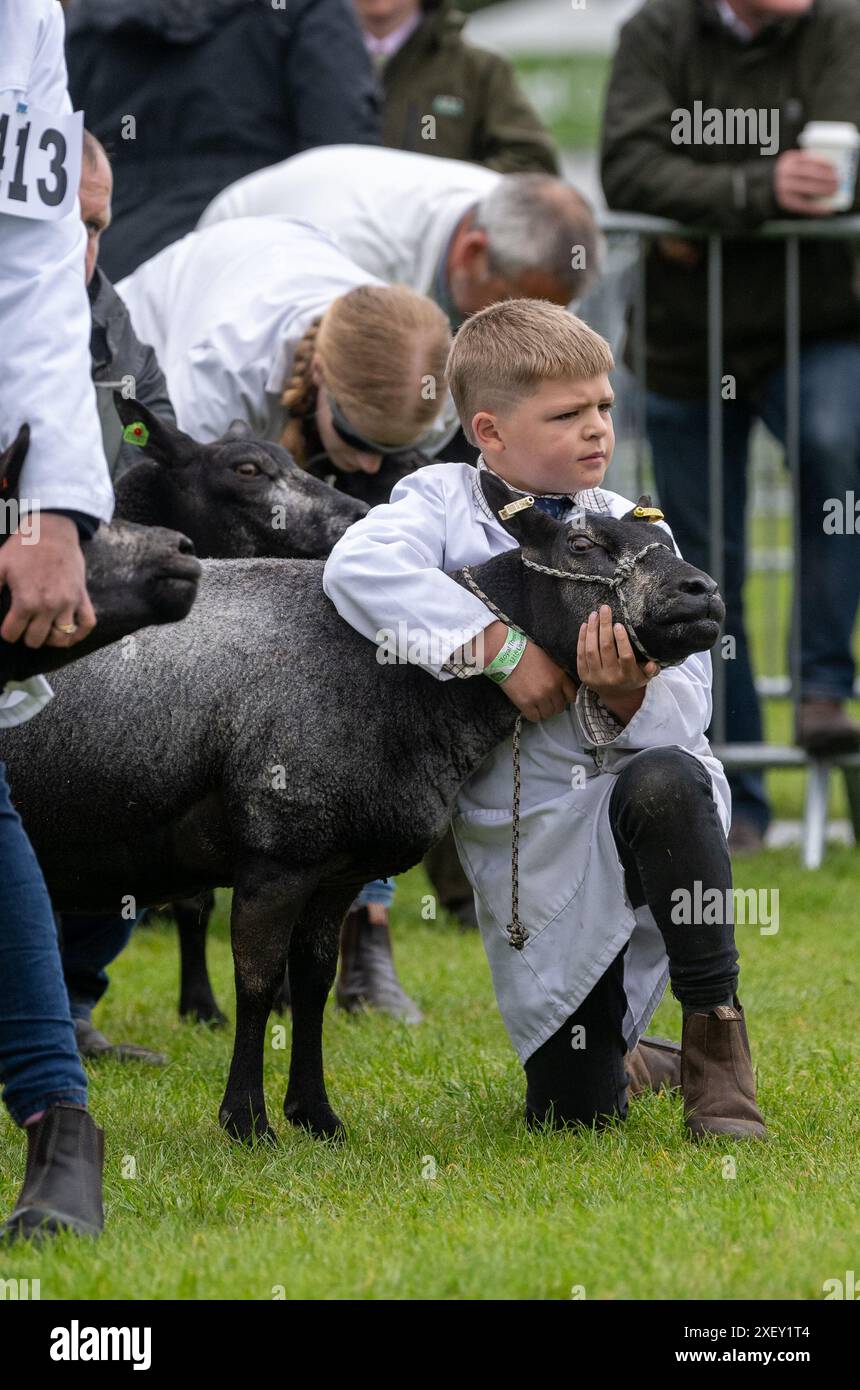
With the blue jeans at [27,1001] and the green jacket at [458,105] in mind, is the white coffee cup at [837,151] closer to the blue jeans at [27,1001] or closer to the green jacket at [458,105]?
the green jacket at [458,105]

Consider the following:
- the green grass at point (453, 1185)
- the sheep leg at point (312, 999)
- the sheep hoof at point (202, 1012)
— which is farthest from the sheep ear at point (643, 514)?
the sheep hoof at point (202, 1012)

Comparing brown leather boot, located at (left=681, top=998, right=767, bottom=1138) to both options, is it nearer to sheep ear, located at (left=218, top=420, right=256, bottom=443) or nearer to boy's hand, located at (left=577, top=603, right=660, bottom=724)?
boy's hand, located at (left=577, top=603, right=660, bottom=724)

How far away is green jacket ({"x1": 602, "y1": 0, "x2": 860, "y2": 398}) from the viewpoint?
767cm

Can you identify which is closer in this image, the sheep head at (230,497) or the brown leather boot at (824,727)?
the sheep head at (230,497)

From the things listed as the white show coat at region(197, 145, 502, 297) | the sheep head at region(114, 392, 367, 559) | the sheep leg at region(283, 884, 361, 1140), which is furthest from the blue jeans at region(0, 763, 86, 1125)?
the white show coat at region(197, 145, 502, 297)

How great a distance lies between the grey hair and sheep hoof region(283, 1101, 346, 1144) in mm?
2745

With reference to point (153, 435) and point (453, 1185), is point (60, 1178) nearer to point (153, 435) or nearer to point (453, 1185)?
point (453, 1185)

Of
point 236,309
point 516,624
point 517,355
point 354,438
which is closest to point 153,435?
point 354,438

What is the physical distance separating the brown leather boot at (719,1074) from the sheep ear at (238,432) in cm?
172

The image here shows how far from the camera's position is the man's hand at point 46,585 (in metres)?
3.23

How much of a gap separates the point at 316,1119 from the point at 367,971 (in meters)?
1.52

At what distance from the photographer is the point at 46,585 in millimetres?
3234
